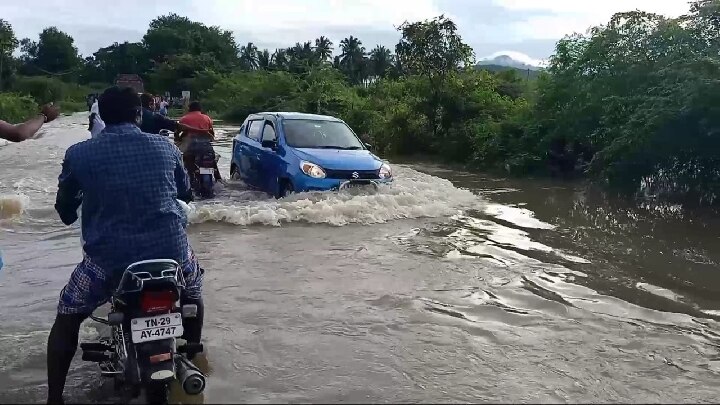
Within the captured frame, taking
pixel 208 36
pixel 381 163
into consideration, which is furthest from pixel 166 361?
pixel 208 36

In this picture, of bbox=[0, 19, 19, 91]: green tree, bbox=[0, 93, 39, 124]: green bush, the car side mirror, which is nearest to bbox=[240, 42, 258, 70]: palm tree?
bbox=[0, 19, 19, 91]: green tree

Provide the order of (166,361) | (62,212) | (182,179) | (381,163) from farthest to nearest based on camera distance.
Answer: (381,163)
(182,179)
(62,212)
(166,361)

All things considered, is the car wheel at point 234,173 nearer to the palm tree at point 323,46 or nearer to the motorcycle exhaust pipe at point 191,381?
the motorcycle exhaust pipe at point 191,381

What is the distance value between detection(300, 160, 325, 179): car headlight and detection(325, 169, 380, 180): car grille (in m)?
0.08

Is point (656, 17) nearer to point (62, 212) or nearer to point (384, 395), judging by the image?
point (384, 395)

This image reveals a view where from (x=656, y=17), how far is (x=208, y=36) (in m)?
87.2

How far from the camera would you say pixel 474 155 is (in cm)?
1859

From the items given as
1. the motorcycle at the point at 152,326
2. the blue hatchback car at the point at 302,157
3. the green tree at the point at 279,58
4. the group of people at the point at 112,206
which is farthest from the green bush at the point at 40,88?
the motorcycle at the point at 152,326

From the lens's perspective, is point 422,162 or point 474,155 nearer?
point 474,155

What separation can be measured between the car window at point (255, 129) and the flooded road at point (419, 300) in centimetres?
140

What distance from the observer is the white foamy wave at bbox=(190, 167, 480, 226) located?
9.86 m

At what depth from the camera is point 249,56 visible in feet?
329

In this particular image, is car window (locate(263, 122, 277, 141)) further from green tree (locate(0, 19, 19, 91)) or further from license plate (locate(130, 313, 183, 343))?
green tree (locate(0, 19, 19, 91))

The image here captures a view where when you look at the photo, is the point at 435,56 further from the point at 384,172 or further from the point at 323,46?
the point at 323,46
